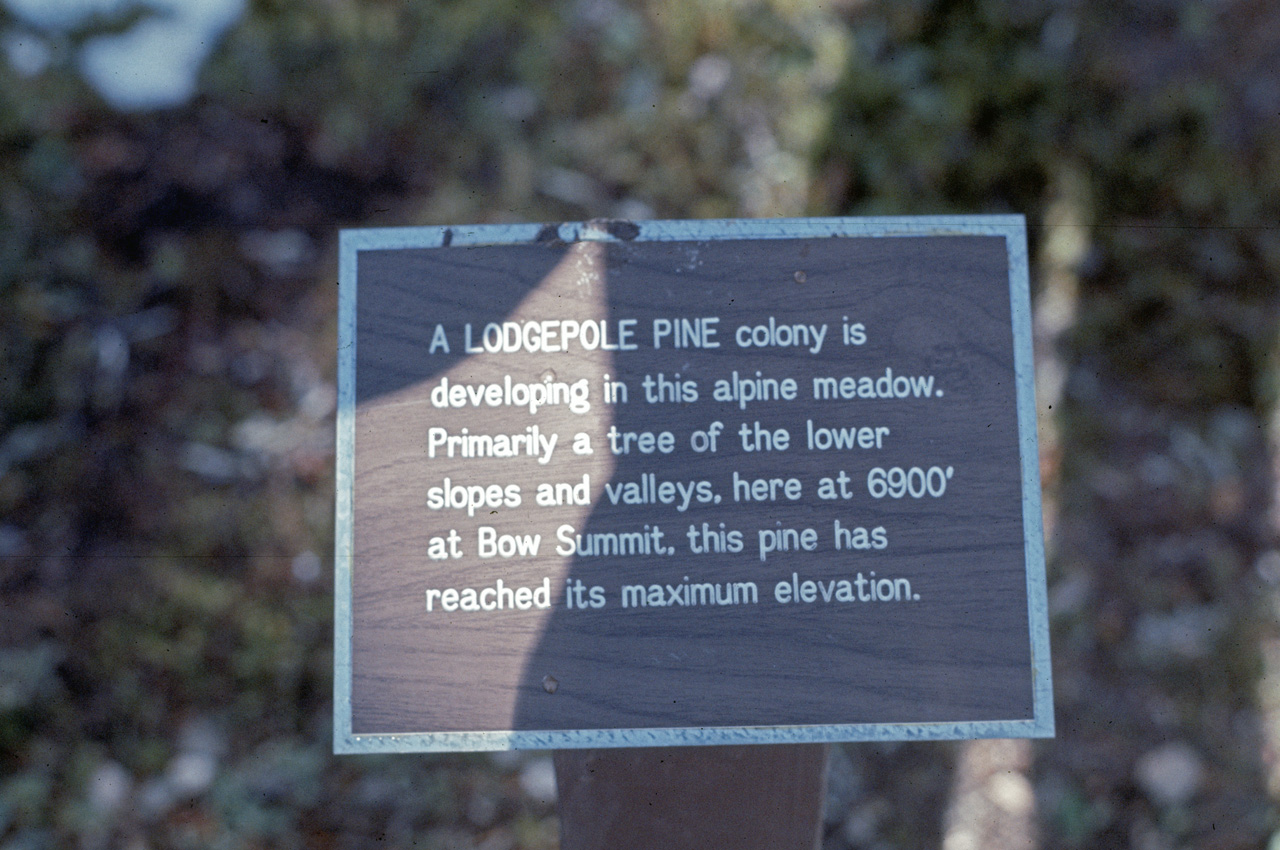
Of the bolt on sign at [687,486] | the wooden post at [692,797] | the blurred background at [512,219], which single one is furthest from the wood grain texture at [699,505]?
the blurred background at [512,219]

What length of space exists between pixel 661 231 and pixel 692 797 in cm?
83

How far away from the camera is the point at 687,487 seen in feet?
4.52

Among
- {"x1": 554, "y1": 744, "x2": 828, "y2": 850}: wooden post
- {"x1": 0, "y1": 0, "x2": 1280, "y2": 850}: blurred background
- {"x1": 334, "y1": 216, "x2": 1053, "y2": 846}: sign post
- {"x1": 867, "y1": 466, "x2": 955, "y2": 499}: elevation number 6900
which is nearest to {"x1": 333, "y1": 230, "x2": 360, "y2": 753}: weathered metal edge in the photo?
{"x1": 334, "y1": 216, "x2": 1053, "y2": 846}: sign post

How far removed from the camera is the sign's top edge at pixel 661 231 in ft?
4.64

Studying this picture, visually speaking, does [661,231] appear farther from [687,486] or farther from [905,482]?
[905,482]

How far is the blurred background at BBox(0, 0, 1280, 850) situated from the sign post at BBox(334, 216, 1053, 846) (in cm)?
97

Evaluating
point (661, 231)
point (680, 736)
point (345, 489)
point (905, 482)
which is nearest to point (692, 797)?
point (680, 736)

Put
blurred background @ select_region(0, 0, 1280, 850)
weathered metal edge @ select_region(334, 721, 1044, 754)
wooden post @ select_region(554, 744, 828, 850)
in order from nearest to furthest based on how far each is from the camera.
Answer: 1. weathered metal edge @ select_region(334, 721, 1044, 754)
2. wooden post @ select_region(554, 744, 828, 850)
3. blurred background @ select_region(0, 0, 1280, 850)

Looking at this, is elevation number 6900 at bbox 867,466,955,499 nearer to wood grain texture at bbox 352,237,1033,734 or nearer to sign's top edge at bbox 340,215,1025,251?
wood grain texture at bbox 352,237,1033,734

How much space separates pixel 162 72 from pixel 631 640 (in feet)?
7.74

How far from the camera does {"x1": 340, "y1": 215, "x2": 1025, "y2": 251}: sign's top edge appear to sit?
1.42 metres

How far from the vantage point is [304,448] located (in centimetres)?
250

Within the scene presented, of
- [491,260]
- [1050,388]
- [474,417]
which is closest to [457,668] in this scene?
[474,417]

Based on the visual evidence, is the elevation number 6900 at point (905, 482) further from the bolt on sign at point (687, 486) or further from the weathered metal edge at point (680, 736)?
the weathered metal edge at point (680, 736)
